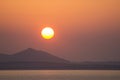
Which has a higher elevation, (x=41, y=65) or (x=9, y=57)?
(x=9, y=57)

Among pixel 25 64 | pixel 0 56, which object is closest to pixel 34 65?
pixel 25 64

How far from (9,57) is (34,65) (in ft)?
95.2

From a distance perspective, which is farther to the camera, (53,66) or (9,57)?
(9,57)

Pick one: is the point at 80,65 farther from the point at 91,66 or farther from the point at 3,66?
the point at 3,66

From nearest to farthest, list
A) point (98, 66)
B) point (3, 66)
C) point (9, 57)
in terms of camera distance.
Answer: point (3, 66), point (98, 66), point (9, 57)

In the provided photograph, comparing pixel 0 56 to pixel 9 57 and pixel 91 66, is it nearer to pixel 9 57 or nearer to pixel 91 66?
pixel 9 57

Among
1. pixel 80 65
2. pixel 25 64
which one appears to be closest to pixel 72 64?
pixel 80 65

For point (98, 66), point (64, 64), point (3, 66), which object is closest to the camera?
point (3, 66)

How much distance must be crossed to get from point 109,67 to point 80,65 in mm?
9029

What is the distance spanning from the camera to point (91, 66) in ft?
465

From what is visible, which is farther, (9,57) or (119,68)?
→ (9,57)

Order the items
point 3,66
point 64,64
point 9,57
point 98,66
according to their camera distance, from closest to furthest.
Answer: point 3,66 < point 98,66 < point 64,64 < point 9,57

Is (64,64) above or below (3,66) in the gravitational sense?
above

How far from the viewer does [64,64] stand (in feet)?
511
